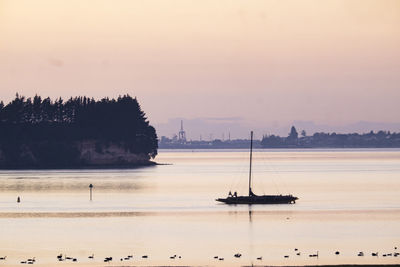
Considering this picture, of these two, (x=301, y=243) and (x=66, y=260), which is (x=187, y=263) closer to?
(x=66, y=260)

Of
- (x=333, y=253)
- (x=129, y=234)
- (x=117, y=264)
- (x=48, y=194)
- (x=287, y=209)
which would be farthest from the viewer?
(x=48, y=194)

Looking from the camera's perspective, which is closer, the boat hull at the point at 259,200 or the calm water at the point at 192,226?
the calm water at the point at 192,226

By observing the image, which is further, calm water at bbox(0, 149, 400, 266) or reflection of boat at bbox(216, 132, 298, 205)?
reflection of boat at bbox(216, 132, 298, 205)

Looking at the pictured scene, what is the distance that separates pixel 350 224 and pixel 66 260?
33851 mm

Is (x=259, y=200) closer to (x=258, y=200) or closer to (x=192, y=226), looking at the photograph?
(x=258, y=200)

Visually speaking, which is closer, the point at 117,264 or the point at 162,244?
the point at 117,264

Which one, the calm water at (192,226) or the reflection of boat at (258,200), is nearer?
the calm water at (192,226)

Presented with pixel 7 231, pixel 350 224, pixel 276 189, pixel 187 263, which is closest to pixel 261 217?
pixel 350 224

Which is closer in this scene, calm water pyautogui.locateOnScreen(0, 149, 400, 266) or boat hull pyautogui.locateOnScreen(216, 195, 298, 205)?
calm water pyautogui.locateOnScreen(0, 149, 400, 266)

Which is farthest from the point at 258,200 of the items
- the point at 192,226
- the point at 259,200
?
the point at 192,226

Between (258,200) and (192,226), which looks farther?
(258,200)

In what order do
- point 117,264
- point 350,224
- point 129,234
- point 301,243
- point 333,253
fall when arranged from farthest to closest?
point 350,224
point 129,234
point 301,243
point 333,253
point 117,264

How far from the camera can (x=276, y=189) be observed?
15912 centimetres

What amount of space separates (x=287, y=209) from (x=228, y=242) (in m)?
33.6
